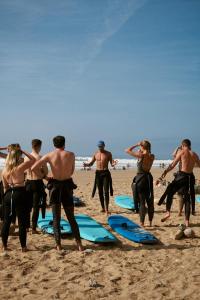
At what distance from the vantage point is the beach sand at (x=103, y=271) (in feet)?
16.1

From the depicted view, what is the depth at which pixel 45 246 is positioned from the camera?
7.18 meters

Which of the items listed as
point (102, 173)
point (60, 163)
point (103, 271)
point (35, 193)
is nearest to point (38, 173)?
point (35, 193)

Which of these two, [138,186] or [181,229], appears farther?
[138,186]

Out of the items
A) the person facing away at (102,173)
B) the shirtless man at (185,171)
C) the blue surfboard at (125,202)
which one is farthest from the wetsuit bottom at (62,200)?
the blue surfboard at (125,202)

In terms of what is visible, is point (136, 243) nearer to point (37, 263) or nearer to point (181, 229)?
point (181, 229)

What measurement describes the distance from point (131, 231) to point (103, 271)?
8.23 ft

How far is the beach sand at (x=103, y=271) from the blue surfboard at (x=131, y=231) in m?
0.14

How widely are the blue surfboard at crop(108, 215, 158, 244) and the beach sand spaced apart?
143mm

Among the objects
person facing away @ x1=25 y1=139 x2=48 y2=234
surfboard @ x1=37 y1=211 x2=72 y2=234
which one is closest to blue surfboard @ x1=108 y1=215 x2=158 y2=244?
surfboard @ x1=37 y1=211 x2=72 y2=234

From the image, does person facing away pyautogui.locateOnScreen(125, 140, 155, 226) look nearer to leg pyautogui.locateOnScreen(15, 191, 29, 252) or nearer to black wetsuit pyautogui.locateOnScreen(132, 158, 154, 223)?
black wetsuit pyautogui.locateOnScreen(132, 158, 154, 223)

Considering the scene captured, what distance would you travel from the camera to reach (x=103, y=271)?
18.9ft

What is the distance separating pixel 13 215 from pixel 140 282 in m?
2.60

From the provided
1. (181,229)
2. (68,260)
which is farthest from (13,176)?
(181,229)

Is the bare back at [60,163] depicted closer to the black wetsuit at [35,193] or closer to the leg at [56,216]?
the leg at [56,216]
